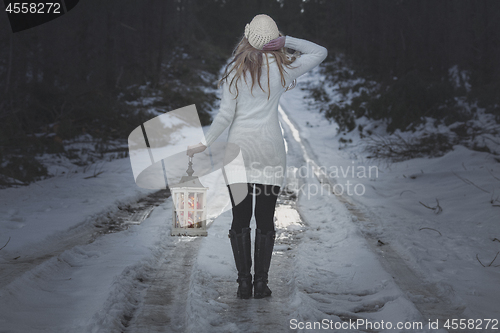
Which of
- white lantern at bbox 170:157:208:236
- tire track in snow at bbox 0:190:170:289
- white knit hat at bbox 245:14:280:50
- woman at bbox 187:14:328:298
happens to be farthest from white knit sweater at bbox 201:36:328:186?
tire track in snow at bbox 0:190:170:289

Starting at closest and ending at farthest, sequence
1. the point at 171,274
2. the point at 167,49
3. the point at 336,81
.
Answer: the point at 171,274
the point at 336,81
the point at 167,49

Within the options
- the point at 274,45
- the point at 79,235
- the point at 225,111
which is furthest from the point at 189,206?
the point at 274,45

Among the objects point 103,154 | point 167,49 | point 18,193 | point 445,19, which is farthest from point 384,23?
point 18,193

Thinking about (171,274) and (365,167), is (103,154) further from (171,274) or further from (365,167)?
(171,274)

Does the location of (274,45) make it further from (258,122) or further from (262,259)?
(262,259)

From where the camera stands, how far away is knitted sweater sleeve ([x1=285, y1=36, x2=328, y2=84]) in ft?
7.97

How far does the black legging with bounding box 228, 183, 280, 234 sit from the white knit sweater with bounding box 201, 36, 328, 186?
1.9 inches

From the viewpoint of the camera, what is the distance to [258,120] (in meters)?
2.41

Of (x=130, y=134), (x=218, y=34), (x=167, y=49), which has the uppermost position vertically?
(x=218, y=34)

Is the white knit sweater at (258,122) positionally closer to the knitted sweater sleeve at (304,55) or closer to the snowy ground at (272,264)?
the knitted sweater sleeve at (304,55)

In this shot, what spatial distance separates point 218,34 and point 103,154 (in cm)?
3147

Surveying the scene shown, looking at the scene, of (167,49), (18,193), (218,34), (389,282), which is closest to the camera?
(389,282)

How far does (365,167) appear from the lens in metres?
8.83

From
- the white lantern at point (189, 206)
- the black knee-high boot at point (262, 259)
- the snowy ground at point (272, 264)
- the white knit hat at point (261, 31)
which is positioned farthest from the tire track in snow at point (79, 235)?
the white knit hat at point (261, 31)
